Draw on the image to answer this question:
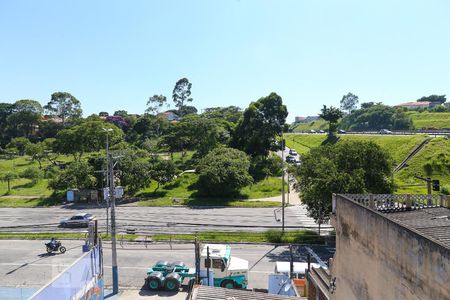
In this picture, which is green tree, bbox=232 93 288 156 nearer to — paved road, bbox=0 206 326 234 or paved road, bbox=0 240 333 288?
paved road, bbox=0 206 326 234

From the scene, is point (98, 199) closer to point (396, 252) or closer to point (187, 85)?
point (396, 252)

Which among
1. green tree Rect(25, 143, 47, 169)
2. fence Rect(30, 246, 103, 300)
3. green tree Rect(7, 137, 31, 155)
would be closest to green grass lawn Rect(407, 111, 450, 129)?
green tree Rect(25, 143, 47, 169)

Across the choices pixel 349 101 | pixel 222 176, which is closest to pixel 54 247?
pixel 222 176

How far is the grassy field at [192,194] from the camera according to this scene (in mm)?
41875

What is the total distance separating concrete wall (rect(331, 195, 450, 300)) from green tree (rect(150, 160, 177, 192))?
3406 cm

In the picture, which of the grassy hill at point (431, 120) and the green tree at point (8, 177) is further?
the grassy hill at point (431, 120)

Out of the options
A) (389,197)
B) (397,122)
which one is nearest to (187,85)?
(397,122)

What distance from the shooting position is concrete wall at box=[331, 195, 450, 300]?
7441 mm

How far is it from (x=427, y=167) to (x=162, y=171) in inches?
1273

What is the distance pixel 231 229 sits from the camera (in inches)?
1233

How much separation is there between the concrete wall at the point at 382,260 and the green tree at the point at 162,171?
112 ft

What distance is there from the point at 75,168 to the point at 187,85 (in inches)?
2534

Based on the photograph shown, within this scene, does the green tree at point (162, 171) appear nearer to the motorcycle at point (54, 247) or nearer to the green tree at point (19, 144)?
the motorcycle at point (54, 247)

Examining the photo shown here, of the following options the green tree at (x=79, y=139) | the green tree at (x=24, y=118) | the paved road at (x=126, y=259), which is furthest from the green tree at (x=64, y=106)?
the paved road at (x=126, y=259)
